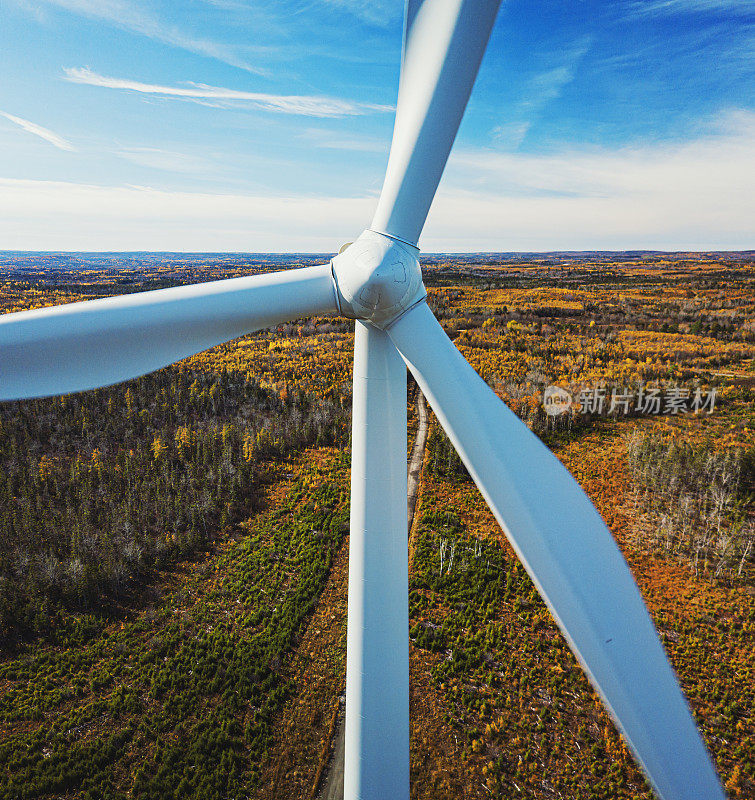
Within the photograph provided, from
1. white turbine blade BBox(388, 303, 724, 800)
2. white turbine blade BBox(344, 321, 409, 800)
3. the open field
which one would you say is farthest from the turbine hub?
the open field

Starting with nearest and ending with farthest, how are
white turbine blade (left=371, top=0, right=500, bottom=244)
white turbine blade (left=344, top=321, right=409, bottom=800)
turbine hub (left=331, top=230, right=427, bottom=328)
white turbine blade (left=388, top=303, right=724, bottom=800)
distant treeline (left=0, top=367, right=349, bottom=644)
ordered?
white turbine blade (left=388, top=303, right=724, bottom=800)
white turbine blade (left=371, top=0, right=500, bottom=244)
turbine hub (left=331, top=230, right=427, bottom=328)
white turbine blade (left=344, top=321, right=409, bottom=800)
distant treeline (left=0, top=367, right=349, bottom=644)

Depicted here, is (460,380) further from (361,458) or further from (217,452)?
(217,452)

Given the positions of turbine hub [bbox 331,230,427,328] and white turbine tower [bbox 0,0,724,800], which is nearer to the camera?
white turbine tower [bbox 0,0,724,800]

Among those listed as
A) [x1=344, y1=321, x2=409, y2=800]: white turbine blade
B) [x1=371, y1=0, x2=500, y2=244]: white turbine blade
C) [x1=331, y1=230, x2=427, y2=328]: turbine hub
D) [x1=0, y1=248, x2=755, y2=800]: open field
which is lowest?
[x1=0, y1=248, x2=755, y2=800]: open field

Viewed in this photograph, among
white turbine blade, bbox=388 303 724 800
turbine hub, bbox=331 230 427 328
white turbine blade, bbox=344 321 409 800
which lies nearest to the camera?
Result: white turbine blade, bbox=388 303 724 800

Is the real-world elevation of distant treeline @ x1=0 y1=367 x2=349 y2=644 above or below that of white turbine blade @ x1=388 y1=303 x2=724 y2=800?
below

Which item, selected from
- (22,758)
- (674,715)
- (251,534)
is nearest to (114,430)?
(251,534)

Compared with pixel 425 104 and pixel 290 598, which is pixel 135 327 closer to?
pixel 425 104

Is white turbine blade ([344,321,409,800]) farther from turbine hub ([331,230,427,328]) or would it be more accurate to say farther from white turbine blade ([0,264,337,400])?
white turbine blade ([0,264,337,400])

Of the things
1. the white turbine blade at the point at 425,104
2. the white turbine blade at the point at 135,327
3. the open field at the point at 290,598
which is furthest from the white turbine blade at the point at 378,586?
the open field at the point at 290,598
